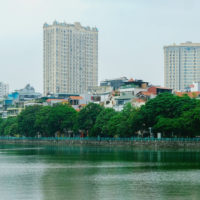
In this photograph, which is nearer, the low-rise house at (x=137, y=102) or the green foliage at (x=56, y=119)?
the low-rise house at (x=137, y=102)

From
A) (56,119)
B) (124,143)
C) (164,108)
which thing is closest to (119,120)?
(124,143)

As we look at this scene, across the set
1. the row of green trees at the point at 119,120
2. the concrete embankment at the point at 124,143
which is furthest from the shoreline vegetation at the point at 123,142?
the row of green trees at the point at 119,120

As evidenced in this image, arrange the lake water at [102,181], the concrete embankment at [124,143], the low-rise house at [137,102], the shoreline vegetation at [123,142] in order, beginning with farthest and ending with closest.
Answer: the low-rise house at [137,102]
the shoreline vegetation at [123,142]
the concrete embankment at [124,143]
the lake water at [102,181]

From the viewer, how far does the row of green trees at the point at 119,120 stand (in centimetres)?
10050

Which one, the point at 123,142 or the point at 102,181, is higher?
the point at 123,142

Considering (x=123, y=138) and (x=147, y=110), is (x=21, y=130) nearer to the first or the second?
(x=123, y=138)

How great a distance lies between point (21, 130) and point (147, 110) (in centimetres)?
6685

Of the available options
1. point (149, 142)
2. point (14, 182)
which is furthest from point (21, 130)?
point (14, 182)

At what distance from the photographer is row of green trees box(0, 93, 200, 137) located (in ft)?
330

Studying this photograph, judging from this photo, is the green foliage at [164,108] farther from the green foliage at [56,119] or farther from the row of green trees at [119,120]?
the green foliage at [56,119]

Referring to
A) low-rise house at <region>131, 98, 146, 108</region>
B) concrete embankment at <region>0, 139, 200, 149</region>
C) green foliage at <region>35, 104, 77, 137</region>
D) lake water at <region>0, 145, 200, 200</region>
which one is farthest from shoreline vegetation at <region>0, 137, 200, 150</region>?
lake water at <region>0, 145, 200, 200</region>

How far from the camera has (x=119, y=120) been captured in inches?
4653

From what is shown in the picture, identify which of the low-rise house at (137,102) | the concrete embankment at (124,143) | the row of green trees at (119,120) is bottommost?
the concrete embankment at (124,143)

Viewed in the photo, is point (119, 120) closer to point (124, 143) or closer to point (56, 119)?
point (124, 143)
